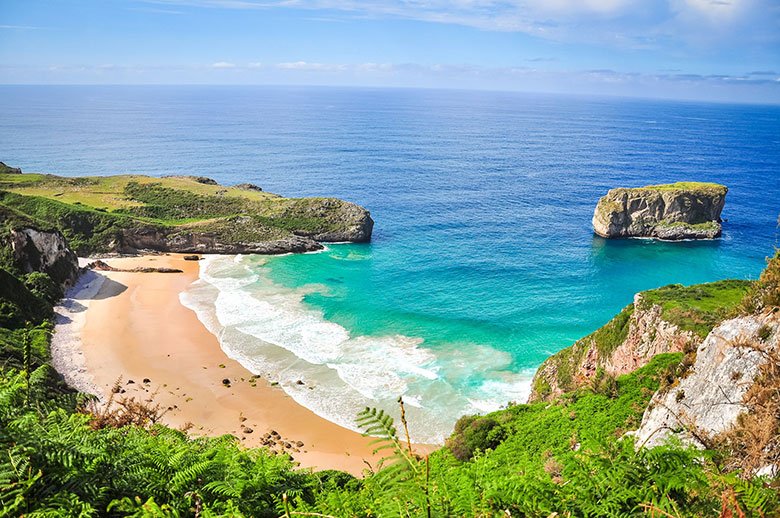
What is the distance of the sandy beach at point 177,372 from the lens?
108 ft

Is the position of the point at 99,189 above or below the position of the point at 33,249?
above

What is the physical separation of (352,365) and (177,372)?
1437 cm

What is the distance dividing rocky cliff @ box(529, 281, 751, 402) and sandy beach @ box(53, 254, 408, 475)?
1331 cm

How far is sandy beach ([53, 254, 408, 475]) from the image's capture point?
3300 cm

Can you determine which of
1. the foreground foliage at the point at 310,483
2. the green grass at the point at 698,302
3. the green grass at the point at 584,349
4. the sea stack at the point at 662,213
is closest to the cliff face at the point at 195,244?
the green grass at the point at 584,349

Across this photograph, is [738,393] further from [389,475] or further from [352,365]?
[352,365]

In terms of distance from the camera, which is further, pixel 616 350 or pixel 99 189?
pixel 99 189

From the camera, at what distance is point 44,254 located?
183 feet

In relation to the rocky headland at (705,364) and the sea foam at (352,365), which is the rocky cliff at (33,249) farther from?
the rocky headland at (705,364)

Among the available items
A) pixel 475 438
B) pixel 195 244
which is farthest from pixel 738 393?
pixel 195 244

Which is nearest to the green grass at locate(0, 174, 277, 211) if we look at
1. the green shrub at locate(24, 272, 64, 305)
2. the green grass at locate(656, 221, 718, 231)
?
the green shrub at locate(24, 272, 64, 305)

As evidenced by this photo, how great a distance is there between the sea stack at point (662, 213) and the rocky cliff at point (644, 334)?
51315mm

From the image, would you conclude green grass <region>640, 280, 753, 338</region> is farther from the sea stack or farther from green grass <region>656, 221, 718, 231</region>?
green grass <region>656, 221, 718, 231</region>

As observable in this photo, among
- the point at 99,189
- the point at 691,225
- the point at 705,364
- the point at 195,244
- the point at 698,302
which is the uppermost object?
the point at 705,364
